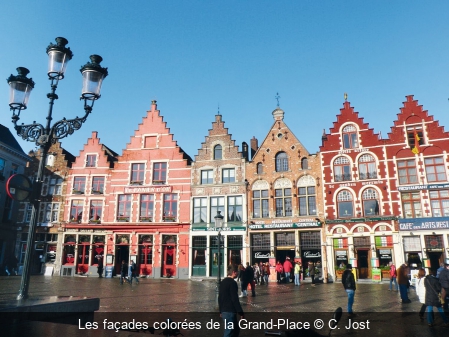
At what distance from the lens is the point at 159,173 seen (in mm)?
33062

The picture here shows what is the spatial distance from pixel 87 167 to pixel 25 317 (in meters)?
30.3

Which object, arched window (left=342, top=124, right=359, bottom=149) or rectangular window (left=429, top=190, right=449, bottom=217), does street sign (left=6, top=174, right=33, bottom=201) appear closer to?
arched window (left=342, top=124, right=359, bottom=149)

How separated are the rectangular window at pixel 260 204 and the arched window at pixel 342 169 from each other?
19.7 feet

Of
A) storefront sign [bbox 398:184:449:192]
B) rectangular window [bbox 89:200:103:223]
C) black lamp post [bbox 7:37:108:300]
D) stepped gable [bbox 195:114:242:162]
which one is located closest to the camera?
black lamp post [bbox 7:37:108:300]

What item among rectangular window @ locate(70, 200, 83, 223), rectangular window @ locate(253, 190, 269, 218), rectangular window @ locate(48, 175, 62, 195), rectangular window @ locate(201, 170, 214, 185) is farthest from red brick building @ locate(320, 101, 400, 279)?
rectangular window @ locate(48, 175, 62, 195)

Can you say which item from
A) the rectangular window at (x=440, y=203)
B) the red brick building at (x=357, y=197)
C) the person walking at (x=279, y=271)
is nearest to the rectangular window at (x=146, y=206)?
the person walking at (x=279, y=271)

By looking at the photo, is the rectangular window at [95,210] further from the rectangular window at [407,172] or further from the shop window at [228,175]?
the rectangular window at [407,172]

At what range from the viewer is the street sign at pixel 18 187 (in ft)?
24.0

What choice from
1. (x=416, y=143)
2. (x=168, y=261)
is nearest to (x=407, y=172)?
(x=416, y=143)

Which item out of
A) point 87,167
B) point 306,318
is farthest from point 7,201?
point 306,318

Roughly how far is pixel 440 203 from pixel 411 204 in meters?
1.84

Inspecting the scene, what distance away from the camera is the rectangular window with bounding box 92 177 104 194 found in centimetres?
3365

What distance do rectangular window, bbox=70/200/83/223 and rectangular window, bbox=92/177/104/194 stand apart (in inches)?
68.6

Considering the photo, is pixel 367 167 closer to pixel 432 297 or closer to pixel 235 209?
pixel 235 209
